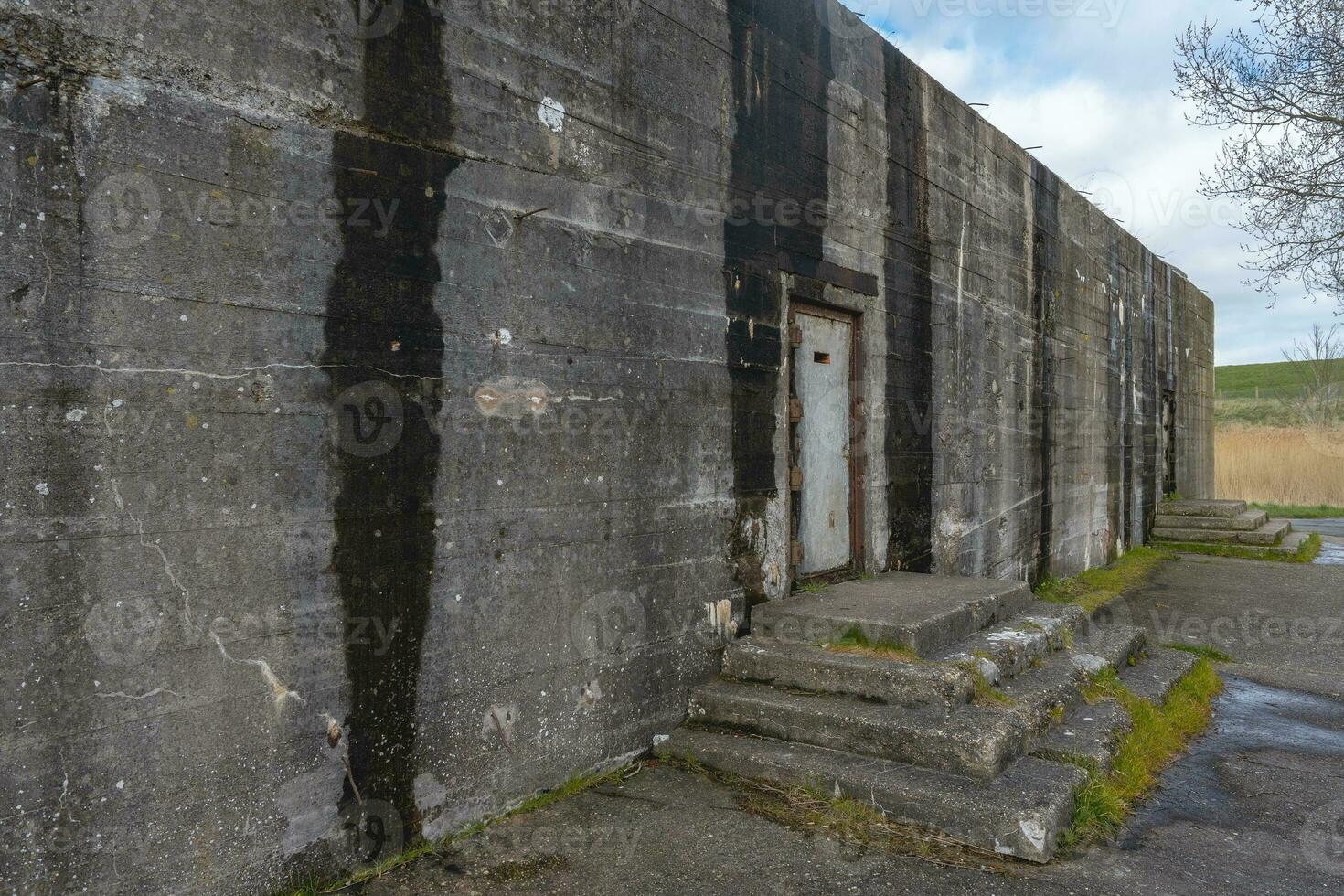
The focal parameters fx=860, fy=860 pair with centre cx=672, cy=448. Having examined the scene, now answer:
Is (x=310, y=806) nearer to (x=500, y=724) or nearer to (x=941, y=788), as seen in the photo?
(x=500, y=724)

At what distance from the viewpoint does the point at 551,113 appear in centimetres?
388

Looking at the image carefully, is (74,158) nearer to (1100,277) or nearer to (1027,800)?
(1027,800)

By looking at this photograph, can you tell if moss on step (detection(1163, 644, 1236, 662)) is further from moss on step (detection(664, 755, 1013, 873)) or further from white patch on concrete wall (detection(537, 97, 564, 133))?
white patch on concrete wall (detection(537, 97, 564, 133))

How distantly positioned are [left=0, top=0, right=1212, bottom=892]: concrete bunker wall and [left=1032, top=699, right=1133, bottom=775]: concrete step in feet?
5.61

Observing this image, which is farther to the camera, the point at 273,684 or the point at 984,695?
the point at 984,695

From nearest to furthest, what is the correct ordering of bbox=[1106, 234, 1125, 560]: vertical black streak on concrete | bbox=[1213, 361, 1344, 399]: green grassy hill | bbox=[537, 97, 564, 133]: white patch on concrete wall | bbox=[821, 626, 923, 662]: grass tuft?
1. bbox=[537, 97, 564, 133]: white patch on concrete wall
2. bbox=[821, 626, 923, 662]: grass tuft
3. bbox=[1106, 234, 1125, 560]: vertical black streak on concrete
4. bbox=[1213, 361, 1344, 399]: green grassy hill

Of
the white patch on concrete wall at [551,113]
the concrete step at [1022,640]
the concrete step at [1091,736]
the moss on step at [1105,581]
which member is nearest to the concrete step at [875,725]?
the concrete step at [1091,736]

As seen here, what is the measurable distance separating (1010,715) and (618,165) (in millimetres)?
3190

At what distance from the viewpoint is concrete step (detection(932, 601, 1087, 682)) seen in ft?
14.7

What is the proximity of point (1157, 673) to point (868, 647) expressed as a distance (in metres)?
2.54

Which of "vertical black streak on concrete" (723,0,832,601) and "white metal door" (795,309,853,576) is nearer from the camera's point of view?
"vertical black streak on concrete" (723,0,832,601)

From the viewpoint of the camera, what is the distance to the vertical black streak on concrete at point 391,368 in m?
3.10

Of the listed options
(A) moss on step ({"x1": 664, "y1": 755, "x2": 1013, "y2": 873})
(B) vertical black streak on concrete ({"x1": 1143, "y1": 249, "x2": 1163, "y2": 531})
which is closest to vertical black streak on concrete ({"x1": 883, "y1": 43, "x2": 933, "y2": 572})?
(A) moss on step ({"x1": 664, "y1": 755, "x2": 1013, "y2": 873})

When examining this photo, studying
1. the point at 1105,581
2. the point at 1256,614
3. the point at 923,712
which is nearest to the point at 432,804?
the point at 923,712
